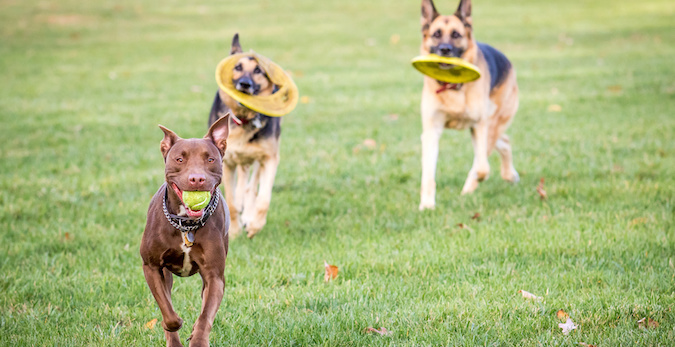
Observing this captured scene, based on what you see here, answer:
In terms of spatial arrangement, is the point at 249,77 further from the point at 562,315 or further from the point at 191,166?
the point at 562,315

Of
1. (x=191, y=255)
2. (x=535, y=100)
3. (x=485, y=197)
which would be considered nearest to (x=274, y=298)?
(x=191, y=255)

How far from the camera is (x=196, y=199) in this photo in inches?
141

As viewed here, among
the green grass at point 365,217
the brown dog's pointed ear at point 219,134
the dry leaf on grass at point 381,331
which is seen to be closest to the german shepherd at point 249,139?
the green grass at point 365,217

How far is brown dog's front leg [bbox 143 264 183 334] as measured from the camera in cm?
380

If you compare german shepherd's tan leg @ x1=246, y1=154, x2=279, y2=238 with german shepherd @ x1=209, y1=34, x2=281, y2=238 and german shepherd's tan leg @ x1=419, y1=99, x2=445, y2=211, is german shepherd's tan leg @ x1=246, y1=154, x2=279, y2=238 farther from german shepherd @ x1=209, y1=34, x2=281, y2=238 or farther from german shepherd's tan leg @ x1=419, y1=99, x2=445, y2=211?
german shepherd's tan leg @ x1=419, y1=99, x2=445, y2=211

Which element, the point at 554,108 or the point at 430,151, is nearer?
the point at 430,151

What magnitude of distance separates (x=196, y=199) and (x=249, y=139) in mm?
3004

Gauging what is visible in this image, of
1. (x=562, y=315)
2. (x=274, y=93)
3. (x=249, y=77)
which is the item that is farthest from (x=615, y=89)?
(x=562, y=315)

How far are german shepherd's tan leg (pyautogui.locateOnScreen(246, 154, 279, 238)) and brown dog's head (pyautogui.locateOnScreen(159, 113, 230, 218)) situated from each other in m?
2.77

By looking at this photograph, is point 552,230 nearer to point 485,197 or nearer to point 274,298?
point 485,197

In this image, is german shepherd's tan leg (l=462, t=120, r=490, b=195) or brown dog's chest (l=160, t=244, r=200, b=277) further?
german shepherd's tan leg (l=462, t=120, r=490, b=195)

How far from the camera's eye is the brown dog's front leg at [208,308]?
369 cm

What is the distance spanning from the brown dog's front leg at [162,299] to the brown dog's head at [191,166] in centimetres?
44

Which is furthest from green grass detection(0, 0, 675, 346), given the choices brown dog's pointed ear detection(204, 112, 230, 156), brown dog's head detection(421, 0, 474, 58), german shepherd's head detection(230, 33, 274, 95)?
brown dog's head detection(421, 0, 474, 58)
